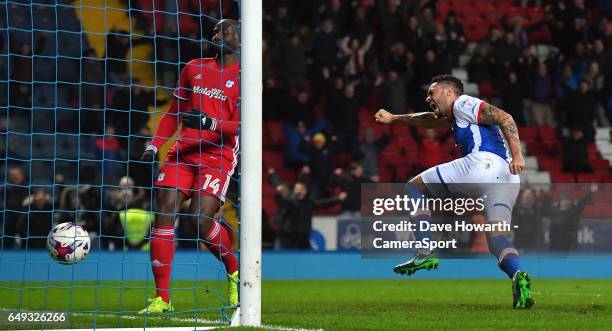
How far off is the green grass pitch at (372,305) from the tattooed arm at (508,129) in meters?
1.06

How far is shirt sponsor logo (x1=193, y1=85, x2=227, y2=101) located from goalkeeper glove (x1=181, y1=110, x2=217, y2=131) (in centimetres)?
17

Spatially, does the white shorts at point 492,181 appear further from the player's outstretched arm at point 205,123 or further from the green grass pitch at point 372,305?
the player's outstretched arm at point 205,123

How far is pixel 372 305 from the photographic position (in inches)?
358

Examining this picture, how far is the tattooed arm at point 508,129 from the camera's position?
8.23 metres

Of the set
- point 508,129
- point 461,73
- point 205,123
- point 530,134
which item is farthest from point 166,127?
point 461,73

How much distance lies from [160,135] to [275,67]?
34.0 feet

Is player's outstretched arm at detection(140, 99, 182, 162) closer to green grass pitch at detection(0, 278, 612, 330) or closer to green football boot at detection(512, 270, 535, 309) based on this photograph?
green grass pitch at detection(0, 278, 612, 330)

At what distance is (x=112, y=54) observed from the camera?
16828 millimetres

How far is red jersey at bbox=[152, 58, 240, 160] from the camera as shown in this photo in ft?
27.7

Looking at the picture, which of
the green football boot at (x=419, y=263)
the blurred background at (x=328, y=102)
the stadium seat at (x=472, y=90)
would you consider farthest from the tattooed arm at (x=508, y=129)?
the stadium seat at (x=472, y=90)

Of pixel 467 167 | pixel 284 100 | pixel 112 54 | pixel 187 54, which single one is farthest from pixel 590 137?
pixel 467 167

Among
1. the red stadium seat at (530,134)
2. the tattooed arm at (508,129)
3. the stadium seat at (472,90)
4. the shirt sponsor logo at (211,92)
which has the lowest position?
the tattooed arm at (508,129)

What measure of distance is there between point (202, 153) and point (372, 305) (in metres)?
1.88

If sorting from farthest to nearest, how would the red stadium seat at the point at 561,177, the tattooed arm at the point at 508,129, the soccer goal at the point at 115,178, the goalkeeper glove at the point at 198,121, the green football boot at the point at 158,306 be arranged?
the red stadium seat at the point at 561,177
the tattooed arm at the point at 508,129
the goalkeeper glove at the point at 198,121
the green football boot at the point at 158,306
the soccer goal at the point at 115,178
